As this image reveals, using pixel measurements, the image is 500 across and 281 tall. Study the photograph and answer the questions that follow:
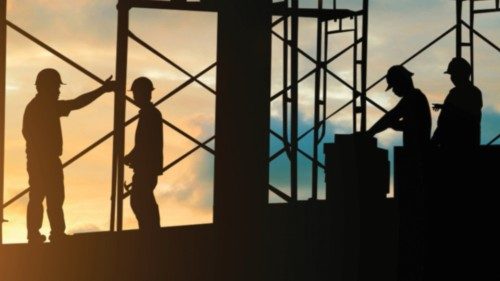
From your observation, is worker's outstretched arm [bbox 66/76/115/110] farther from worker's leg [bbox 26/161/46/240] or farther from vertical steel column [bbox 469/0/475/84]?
vertical steel column [bbox 469/0/475/84]

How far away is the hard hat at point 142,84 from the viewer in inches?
453

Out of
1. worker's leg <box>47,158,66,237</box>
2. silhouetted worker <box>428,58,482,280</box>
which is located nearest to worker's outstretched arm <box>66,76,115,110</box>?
worker's leg <box>47,158,66,237</box>

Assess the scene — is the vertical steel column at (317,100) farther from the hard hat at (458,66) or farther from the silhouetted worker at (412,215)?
the silhouetted worker at (412,215)

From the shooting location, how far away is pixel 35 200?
1078 cm

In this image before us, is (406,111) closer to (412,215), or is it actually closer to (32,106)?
(412,215)

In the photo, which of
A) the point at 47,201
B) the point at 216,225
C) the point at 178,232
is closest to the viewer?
the point at 216,225

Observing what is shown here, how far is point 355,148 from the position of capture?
9.87 metres

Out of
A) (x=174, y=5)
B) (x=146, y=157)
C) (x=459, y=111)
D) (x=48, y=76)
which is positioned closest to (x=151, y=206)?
(x=146, y=157)

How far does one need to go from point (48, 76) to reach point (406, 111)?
3301 mm

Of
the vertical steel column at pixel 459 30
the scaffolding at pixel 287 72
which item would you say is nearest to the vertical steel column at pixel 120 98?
the scaffolding at pixel 287 72

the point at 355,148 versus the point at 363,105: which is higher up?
the point at 363,105

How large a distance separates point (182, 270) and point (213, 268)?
0.48 meters

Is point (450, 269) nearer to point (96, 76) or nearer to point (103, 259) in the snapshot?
point (103, 259)

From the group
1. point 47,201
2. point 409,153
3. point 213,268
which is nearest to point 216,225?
point 213,268
